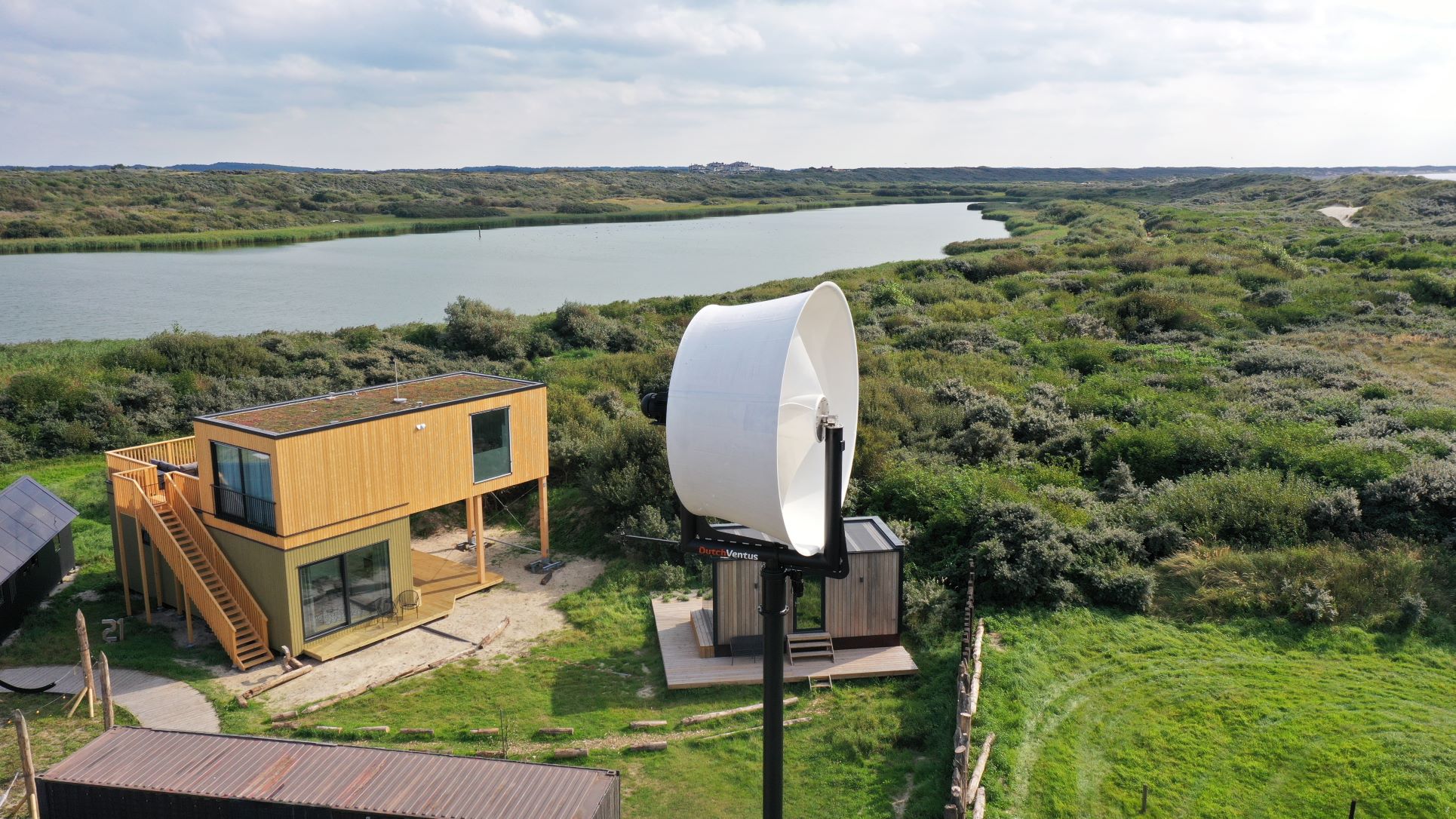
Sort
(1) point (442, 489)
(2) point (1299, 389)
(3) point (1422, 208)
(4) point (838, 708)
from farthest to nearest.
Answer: (3) point (1422, 208) → (2) point (1299, 389) → (1) point (442, 489) → (4) point (838, 708)

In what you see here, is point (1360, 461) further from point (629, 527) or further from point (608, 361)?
point (608, 361)

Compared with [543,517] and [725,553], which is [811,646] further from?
[543,517]

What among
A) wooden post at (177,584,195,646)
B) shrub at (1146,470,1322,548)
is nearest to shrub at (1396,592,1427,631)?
shrub at (1146,470,1322,548)

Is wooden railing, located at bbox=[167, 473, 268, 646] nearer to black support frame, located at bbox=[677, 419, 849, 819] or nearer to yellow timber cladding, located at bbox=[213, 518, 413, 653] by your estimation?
yellow timber cladding, located at bbox=[213, 518, 413, 653]

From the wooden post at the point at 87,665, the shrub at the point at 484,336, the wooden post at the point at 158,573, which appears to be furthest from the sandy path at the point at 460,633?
the shrub at the point at 484,336

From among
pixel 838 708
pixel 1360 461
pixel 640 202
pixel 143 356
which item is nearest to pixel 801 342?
pixel 838 708

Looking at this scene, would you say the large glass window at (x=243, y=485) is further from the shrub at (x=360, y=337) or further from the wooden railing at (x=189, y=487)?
the shrub at (x=360, y=337)
